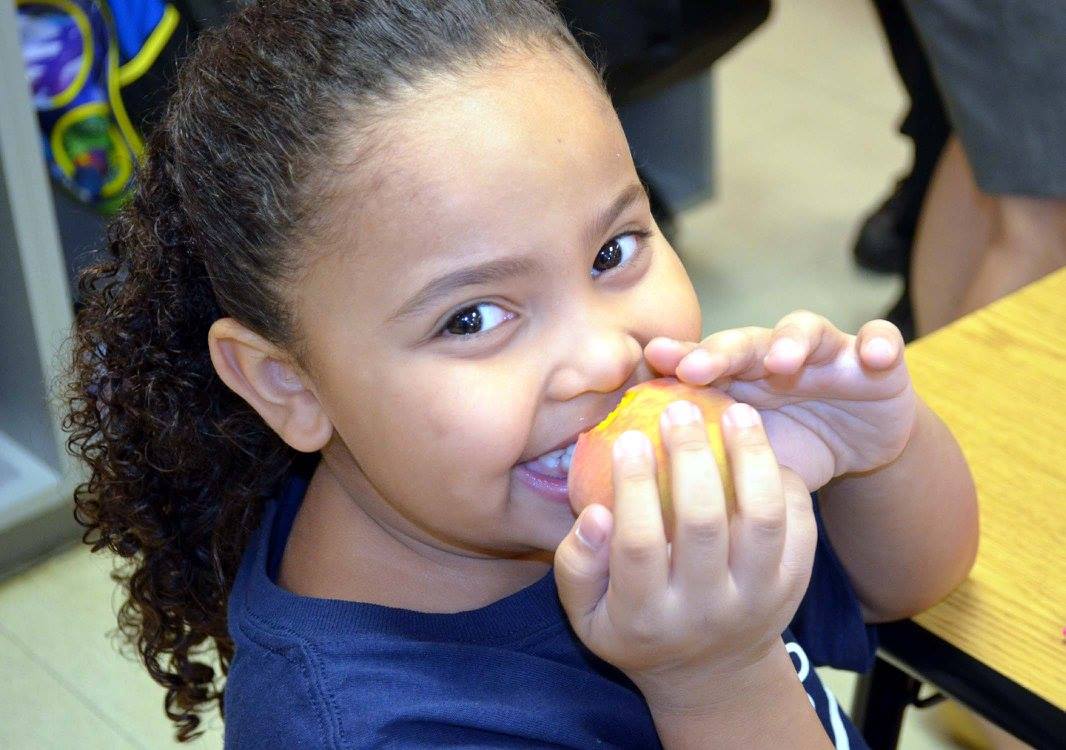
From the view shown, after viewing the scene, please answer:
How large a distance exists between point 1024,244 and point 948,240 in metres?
0.34

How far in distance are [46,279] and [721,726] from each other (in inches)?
56.7

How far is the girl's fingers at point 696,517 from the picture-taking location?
0.79 metres

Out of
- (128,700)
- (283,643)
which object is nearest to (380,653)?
(283,643)

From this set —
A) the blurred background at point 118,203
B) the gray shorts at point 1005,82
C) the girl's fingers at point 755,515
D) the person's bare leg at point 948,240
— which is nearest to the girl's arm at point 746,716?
the girl's fingers at point 755,515

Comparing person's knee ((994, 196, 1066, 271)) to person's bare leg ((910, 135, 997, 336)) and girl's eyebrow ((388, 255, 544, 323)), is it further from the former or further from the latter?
girl's eyebrow ((388, 255, 544, 323))

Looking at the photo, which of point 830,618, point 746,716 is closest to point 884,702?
point 830,618

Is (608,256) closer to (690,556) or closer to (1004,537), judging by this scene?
(690,556)

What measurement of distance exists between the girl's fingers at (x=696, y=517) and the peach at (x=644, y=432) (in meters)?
0.03

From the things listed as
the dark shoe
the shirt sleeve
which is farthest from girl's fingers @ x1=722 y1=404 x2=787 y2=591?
the dark shoe

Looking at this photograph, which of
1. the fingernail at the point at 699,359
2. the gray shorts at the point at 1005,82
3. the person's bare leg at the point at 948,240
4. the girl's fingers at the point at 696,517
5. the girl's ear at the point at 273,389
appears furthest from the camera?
the person's bare leg at the point at 948,240

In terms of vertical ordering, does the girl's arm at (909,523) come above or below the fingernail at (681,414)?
below

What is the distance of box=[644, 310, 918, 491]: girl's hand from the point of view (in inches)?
35.9

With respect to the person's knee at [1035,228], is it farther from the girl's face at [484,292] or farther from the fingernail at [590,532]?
the fingernail at [590,532]

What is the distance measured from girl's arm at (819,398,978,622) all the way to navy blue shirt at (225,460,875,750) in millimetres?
215
